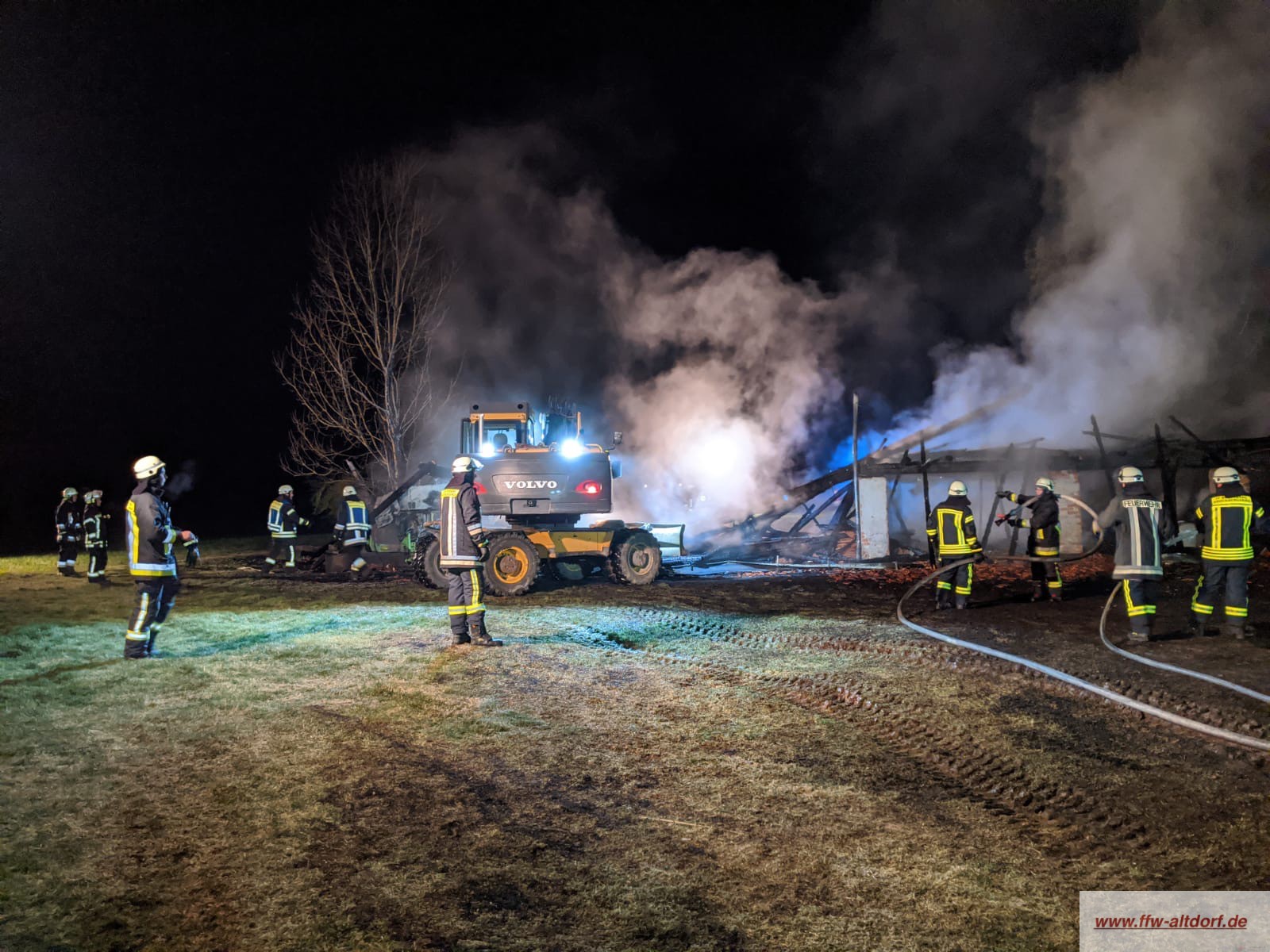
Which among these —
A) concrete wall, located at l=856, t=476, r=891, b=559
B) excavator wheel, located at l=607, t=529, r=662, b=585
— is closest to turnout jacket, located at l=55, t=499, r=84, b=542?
excavator wheel, located at l=607, t=529, r=662, b=585

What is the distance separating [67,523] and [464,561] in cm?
1158

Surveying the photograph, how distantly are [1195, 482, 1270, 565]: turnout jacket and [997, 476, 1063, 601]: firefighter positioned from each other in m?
2.57

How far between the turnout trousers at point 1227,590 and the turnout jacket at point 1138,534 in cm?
54

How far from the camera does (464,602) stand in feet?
26.0

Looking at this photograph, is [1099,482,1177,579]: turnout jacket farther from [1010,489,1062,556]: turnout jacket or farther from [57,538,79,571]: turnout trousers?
[57,538,79,571]: turnout trousers

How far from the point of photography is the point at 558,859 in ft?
11.2

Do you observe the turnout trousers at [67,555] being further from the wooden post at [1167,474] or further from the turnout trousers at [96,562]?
the wooden post at [1167,474]

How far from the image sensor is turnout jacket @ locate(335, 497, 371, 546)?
→ 564 inches

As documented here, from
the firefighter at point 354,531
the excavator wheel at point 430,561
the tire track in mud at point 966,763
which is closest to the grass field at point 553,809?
the tire track in mud at point 966,763

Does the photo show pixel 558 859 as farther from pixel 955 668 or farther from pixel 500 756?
pixel 955 668

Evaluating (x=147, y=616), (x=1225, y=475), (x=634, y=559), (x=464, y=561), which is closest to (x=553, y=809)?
(x=464, y=561)

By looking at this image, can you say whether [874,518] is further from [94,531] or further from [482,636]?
[94,531]

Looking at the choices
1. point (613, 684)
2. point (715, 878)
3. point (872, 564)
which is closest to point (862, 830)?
point (715, 878)

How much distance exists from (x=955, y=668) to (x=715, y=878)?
453cm
